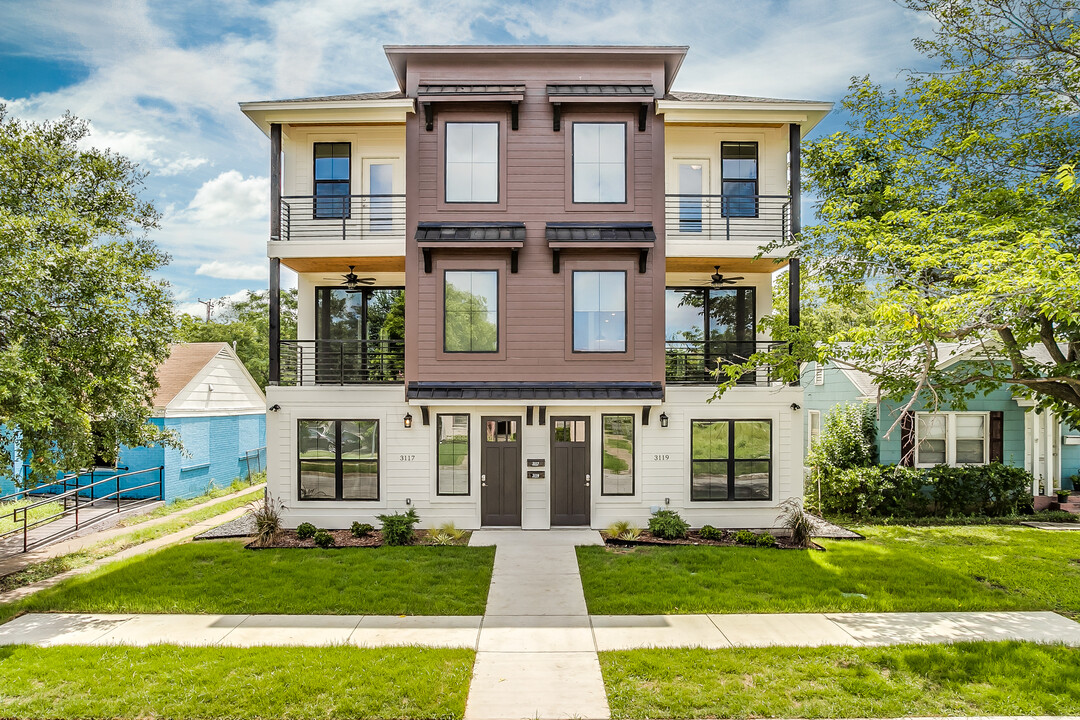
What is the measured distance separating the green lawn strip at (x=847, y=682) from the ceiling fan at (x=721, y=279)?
8.87 meters

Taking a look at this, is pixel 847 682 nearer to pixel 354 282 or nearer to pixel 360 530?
pixel 360 530

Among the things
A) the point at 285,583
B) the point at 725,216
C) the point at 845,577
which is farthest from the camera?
the point at 725,216

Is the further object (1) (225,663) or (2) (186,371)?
(2) (186,371)

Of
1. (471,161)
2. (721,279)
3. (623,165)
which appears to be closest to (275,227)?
(471,161)

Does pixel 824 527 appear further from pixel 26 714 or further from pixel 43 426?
pixel 43 426

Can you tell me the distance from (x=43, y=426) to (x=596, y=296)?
996 cm

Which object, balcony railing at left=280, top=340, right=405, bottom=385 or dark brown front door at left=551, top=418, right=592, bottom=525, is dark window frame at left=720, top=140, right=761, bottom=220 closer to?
dark brown front door at left=551, top=418, right=592, bottom=525

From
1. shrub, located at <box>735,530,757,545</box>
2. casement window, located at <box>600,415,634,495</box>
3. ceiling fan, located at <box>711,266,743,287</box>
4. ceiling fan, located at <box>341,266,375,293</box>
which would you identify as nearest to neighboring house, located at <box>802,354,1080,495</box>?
ceiling fan, located at <box>711,266,743,287</box>

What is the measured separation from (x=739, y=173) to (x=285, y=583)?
12.7 metres

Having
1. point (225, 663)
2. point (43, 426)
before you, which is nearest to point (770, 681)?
point (225, 663)

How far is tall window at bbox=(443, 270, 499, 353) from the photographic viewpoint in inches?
509

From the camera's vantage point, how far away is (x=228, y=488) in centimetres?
1869

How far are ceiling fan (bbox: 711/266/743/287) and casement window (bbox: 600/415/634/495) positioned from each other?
4.03 m

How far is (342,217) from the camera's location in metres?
13.4
